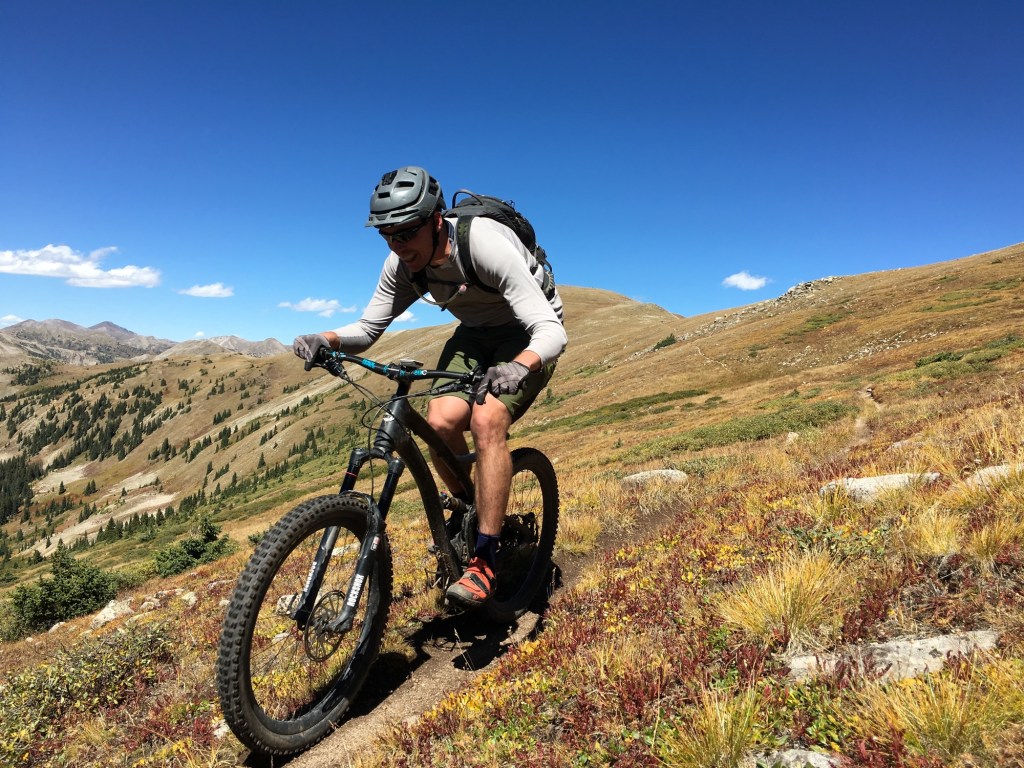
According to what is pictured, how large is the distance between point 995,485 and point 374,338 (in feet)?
18.8

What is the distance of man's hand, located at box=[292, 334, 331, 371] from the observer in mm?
4723

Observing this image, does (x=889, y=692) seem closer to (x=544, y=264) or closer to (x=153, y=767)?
(x=544, y=264)

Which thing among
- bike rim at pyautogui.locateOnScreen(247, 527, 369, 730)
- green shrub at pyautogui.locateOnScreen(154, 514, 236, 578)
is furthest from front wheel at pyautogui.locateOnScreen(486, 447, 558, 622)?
green shrub at pyautogui.locateOnScreen(154, 514, 236, 578)

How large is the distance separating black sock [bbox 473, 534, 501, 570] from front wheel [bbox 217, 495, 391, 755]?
0.80m

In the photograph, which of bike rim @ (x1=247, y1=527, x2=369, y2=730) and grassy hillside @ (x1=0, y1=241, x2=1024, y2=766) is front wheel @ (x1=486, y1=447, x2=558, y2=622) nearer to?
grassy hillside @ (x1=0, y1=241, x2=1024, y2=766)

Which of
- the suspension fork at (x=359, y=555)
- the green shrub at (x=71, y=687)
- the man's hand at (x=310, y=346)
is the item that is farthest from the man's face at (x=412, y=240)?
the green shrub at (x=71, y=687)

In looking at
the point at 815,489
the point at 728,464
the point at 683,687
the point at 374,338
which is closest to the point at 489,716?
the point at 683,687

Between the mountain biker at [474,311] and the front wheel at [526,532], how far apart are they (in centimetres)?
81

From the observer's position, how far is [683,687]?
318 centimetres

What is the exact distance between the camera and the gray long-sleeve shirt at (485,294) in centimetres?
460

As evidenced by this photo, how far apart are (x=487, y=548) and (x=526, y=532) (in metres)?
1.45

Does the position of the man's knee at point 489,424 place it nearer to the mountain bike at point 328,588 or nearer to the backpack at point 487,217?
the mountain bike at point 328,588

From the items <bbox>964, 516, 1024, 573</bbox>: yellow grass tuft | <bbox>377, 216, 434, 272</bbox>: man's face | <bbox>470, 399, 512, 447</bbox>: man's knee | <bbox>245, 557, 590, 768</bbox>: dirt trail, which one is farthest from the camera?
<bbox>470, 399, 512, 447</bbox>: man's knee

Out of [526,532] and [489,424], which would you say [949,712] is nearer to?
[489,424]
